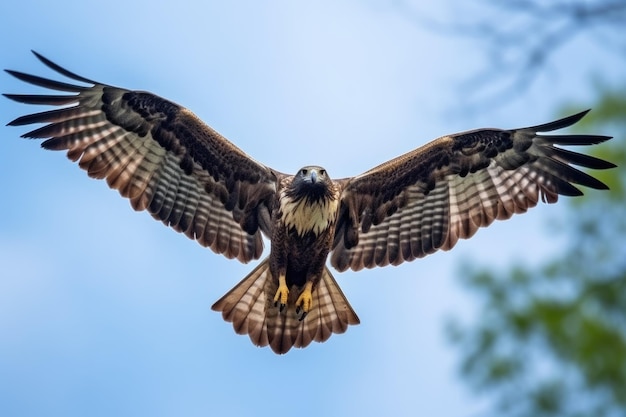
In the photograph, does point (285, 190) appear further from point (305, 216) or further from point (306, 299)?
point (306, 299)

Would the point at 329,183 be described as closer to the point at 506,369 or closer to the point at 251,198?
the point at 251,198

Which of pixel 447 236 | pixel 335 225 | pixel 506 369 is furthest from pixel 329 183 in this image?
pixel 506 369

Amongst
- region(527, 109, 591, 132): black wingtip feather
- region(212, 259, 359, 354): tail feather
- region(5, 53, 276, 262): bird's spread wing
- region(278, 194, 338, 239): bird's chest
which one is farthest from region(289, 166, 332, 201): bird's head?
region(527, 109, 591, 132): black wingtip feather

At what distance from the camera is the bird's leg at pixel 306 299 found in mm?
12188

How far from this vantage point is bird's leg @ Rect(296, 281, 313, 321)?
1219cm

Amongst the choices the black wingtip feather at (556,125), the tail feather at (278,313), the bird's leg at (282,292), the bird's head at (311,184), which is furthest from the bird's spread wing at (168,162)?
the black wingtip feather at (556,125)

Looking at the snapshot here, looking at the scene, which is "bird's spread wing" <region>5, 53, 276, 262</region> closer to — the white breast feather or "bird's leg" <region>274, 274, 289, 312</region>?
the white breast feather

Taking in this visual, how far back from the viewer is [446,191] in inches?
512

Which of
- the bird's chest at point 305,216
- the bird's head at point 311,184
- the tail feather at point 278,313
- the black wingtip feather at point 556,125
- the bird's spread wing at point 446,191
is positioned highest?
the black wingtip feather at point 556,125

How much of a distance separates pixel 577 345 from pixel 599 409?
1.57 meters

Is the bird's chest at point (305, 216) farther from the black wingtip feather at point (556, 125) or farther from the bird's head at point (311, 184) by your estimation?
the black wingtip feather at point (556, 125)

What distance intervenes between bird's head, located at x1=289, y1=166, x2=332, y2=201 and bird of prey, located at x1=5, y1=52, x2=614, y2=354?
97mm

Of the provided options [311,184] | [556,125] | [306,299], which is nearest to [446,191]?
[556,125]

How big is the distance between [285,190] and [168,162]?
51.1 inches
